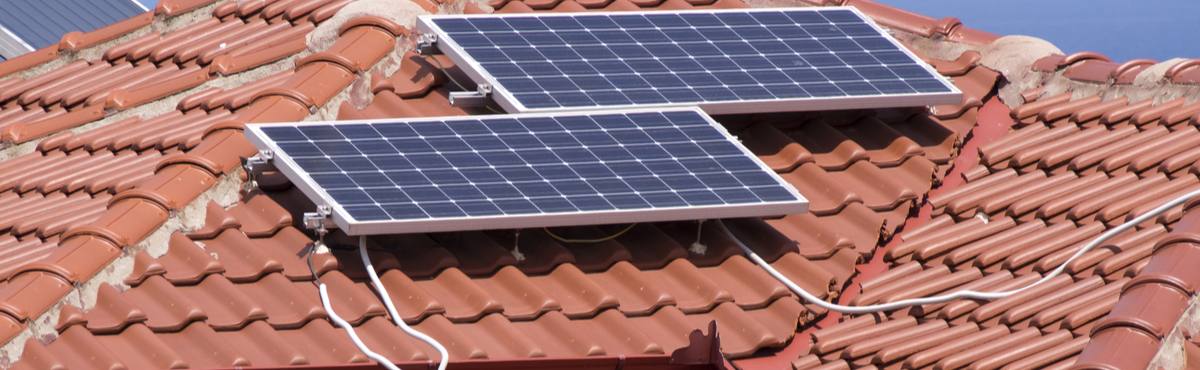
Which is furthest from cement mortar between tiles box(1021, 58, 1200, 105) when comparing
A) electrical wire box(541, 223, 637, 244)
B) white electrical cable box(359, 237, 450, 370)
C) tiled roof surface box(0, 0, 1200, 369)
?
white electrical cable box(359, 237, 450, 370)

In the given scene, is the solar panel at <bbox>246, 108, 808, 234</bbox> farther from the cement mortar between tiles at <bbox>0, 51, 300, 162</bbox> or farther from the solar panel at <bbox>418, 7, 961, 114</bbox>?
the cement mortar between tiles at <bbox>0, 51, 300, 162</bbox>

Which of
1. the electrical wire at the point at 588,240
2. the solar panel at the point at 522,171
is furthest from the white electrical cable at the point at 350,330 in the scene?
the electrical wire at the point at 588,240

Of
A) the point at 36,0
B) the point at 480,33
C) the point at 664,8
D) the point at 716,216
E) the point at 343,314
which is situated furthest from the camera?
the point at 36,0

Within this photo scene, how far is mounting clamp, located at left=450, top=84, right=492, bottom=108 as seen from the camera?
11734 millimetres

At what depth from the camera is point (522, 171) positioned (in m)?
10.8

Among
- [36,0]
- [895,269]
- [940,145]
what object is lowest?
[895,269]

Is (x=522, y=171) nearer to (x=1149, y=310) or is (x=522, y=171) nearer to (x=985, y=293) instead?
(x=985, y=293)

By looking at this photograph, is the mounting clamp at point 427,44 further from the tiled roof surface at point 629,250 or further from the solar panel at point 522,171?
→ the solar panel at point 522,171

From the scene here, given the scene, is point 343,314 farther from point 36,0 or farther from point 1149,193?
point 36,0

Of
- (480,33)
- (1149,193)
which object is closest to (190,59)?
(480,33)

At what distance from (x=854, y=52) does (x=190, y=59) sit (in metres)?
4.48

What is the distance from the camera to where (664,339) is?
1030cm

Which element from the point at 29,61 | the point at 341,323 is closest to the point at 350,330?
the point at 341,323

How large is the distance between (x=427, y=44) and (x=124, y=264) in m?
2.49
